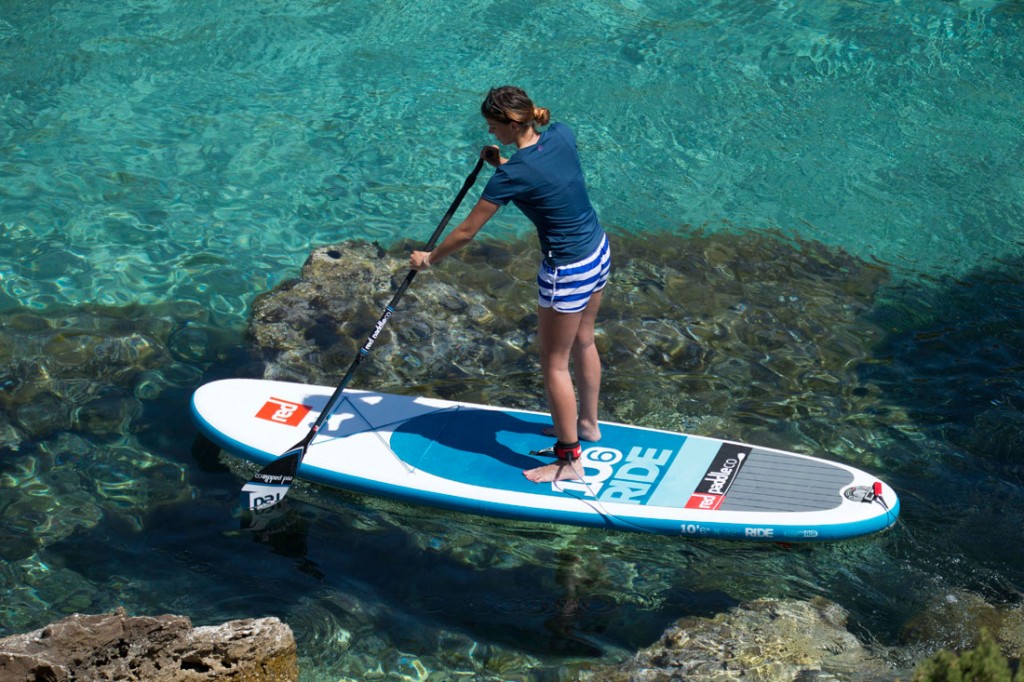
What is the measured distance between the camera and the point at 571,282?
15.5ft

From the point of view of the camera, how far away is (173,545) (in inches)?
201

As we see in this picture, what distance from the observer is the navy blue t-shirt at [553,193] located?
4430 mm

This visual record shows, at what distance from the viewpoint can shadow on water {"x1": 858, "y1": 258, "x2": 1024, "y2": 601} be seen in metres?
5.09

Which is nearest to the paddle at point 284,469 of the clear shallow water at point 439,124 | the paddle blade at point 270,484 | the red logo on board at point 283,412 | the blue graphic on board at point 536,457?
the paddle blade at point 270,484

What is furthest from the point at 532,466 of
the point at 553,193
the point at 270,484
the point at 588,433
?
the point at 553,193

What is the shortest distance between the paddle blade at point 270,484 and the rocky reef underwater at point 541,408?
0.17 metres

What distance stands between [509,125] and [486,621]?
2319 mm

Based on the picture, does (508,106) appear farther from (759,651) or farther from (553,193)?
(759,651)

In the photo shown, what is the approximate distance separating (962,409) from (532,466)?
2.78 meters

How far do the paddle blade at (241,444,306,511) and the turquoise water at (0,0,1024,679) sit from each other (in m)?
0.21

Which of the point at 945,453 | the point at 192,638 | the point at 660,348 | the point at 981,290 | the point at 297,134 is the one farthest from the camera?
the point at 297,134

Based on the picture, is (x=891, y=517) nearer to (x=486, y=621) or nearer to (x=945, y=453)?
(x=945, y=453)

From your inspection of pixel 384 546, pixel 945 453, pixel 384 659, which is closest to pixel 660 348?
pixel 945 453

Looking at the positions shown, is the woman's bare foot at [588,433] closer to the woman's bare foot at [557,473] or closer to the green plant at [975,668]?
the woman's bare foot at [557,473]
